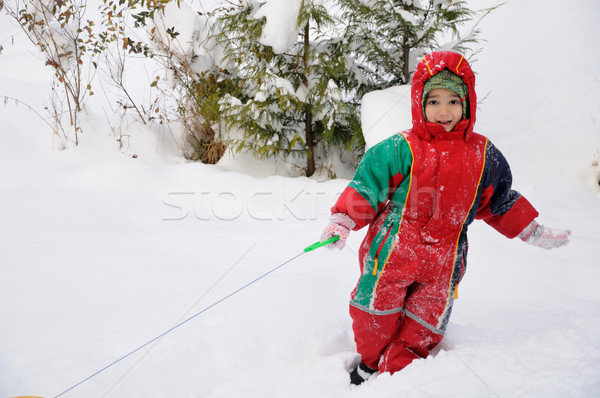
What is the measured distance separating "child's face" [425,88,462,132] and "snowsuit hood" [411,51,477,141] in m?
0.02

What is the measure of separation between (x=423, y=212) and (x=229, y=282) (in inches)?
47.7

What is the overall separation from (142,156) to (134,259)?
2392 millimetres

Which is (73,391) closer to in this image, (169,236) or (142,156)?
(169,236)

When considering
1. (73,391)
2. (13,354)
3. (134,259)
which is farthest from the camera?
(134,259)

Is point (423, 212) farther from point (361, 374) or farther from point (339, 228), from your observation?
point (361, 374)

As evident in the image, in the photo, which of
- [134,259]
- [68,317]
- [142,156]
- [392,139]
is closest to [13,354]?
[68,317]

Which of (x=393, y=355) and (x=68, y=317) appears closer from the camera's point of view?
(x=393, y=355)

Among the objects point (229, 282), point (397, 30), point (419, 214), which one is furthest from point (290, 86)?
point (419, 214)

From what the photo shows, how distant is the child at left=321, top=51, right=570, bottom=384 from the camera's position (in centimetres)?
153

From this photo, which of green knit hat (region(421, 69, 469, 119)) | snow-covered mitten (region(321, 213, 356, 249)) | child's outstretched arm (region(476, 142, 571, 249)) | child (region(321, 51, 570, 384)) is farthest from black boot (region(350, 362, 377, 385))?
green knit hat (region(421, 69, 469, 119))

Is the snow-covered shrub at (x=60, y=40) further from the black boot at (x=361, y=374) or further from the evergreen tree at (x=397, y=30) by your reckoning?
the black boot at (x=361, y=374)

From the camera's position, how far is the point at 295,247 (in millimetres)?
2902

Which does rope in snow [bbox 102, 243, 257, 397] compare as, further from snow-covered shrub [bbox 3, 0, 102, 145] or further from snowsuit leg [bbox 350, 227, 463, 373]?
snow-covered shrub [bbox 3, 0, 102, 145]

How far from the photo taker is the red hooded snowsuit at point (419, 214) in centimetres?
154
